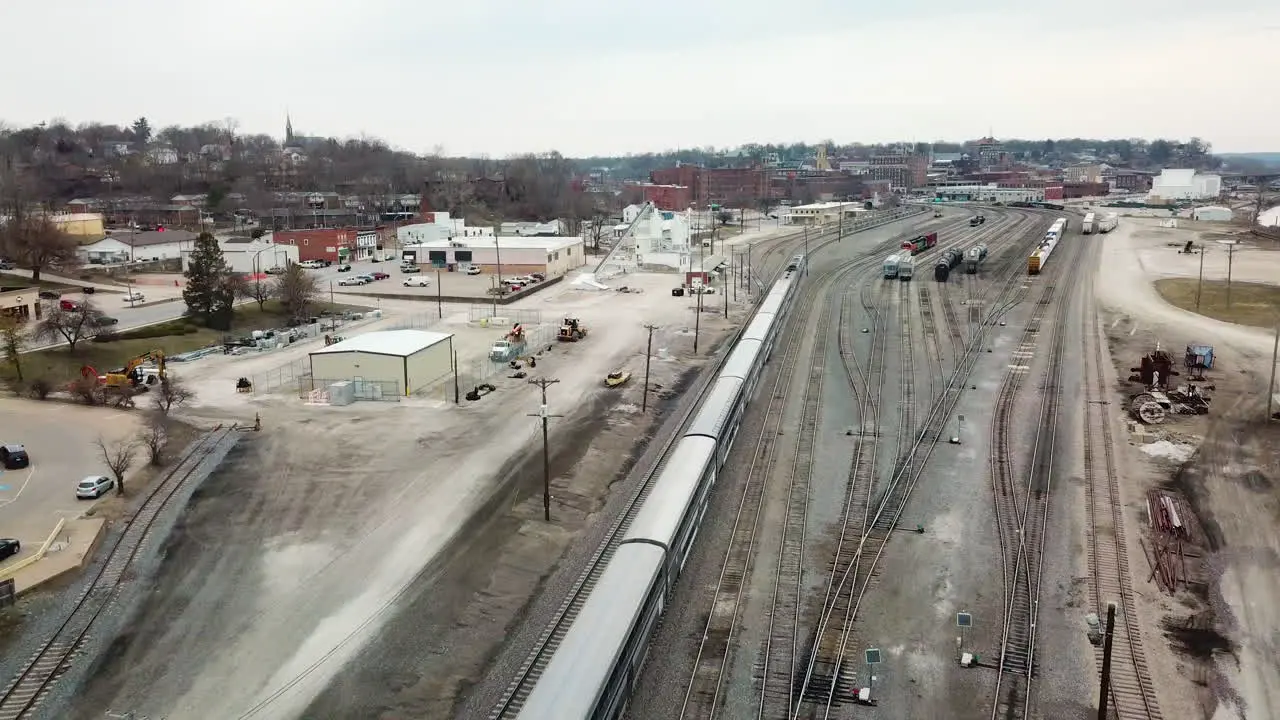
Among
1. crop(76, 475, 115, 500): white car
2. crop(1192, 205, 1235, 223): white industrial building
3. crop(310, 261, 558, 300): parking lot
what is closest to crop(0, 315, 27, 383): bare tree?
crop(76, 475, 115, 500): white car

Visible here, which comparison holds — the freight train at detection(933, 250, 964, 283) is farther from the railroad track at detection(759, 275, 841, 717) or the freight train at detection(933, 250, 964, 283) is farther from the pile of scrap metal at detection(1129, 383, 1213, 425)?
the railroad track at detection(759, 275, 841, 717)

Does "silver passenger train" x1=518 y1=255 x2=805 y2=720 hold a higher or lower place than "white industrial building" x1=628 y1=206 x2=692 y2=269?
lower

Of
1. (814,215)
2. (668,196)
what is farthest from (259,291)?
(668,196)

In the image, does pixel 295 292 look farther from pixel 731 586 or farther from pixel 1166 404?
pixel 1166 404

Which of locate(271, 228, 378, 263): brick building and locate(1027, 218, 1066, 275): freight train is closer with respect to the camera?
locate(1027, 218, 1066, 275): freight train

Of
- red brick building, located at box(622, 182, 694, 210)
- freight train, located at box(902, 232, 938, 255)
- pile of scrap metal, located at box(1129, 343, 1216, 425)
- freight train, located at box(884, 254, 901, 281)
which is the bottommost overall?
pile of scrap metal, located at box(1129, 343, 1216, 425)

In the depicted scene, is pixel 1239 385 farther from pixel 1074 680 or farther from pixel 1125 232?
pixel 1125 232

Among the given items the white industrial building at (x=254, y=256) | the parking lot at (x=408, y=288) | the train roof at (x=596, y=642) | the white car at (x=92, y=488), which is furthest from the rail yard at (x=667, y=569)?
the white industrial building at (x=254, y=256)
